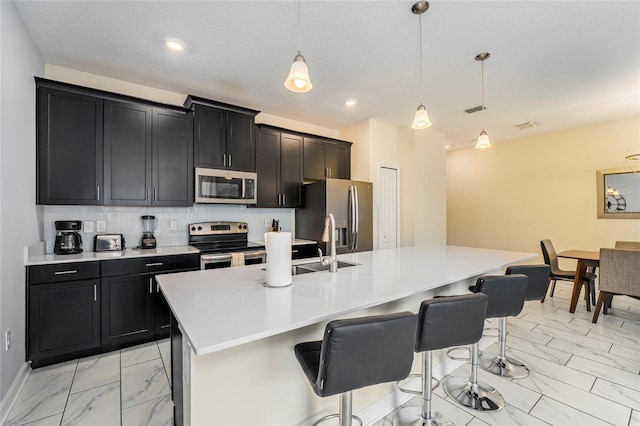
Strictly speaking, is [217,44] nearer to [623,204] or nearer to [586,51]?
[586,51]

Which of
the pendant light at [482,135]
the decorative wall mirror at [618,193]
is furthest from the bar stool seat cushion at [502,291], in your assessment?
the decorative wall mirror at [618,193]

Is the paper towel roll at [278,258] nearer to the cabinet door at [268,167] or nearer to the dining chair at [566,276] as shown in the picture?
the cabinet door at [268,167]

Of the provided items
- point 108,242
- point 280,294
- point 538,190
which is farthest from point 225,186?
point 538,190

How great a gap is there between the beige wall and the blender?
635cm

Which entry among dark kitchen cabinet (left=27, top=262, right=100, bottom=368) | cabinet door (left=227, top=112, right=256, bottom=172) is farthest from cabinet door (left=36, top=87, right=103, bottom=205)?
cabinet door (left=227, top=112, right=256, bottom=172)

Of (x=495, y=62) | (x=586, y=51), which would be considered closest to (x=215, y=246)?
(x=495, y=62)

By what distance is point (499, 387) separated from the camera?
2.10 metres

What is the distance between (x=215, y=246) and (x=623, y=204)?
6.23m

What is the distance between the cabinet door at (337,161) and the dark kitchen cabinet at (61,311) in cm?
319

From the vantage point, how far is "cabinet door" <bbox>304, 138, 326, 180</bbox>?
4.25 metres

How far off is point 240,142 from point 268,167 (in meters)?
0.50

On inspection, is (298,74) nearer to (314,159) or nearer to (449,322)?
(449,322)

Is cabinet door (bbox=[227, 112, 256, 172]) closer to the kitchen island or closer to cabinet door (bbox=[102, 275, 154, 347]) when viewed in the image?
cabinet door (bbox=[102, 275, 154, 347])

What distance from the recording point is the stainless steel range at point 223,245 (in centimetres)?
305
